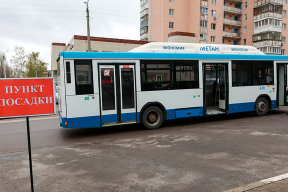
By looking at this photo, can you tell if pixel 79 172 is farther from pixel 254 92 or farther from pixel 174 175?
pixel 254 92

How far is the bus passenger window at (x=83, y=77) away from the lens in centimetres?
798

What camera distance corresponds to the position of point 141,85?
29.2ft

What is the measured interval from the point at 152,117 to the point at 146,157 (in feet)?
11.0

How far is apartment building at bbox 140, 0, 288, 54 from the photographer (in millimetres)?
44031

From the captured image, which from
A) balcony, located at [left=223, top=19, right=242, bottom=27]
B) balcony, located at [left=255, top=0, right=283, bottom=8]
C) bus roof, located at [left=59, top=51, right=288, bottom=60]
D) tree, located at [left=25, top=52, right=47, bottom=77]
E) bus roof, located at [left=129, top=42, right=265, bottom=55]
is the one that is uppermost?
balcony, located at [left=255, top=0, right=283, bottom=8]

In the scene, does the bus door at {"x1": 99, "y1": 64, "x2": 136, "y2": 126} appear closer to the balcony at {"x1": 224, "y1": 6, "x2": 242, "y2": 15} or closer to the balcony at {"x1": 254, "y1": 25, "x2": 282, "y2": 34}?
the balcony at {"x1": 254, "y1": 25, "x2": 282, "y2": 34}

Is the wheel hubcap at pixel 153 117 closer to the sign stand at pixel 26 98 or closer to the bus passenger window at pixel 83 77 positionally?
the bus passenger window at pixel 83 77

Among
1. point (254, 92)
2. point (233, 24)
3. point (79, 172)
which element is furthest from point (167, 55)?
point (233, 24)

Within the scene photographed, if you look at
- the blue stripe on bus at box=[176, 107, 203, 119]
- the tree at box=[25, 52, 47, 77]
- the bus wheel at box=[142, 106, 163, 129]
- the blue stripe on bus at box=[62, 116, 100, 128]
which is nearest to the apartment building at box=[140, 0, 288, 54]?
the tree at box=[25, 52, 47, 77]

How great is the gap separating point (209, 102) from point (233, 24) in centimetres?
4812

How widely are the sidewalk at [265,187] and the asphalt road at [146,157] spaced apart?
0.20 metres

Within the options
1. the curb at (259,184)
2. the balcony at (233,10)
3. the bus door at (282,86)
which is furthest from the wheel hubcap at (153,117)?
the balcony at (233,10)

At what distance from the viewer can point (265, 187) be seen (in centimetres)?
408

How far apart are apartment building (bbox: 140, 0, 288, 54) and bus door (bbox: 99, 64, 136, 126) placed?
35.7 m
